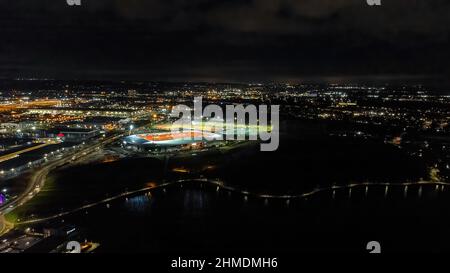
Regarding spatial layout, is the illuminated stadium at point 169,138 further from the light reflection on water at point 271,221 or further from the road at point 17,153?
the light reflection on water at point 271,221

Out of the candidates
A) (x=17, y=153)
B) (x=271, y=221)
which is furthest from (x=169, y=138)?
(x=271, y=221)

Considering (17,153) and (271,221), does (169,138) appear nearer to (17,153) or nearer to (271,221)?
(17,153)

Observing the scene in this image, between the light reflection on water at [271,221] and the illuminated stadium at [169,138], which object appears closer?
the light reflection on water at [271,221]

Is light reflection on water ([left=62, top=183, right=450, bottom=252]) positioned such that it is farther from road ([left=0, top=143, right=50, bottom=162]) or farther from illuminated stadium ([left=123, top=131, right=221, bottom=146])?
road ([left=0, top=143, right=50, bottom=162])

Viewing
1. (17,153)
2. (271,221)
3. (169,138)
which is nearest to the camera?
(271,221)

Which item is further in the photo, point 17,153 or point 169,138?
point 169,138

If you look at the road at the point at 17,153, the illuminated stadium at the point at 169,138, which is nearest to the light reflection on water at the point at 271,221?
the illuminated stadium at the point at 169,138

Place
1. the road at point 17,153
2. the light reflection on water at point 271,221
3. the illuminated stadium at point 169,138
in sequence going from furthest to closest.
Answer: the illuminated stadium at point 169,138 → the road at point 17,153 → the light reflection on water at point 271,221

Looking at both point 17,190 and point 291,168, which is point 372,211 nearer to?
point 291,168

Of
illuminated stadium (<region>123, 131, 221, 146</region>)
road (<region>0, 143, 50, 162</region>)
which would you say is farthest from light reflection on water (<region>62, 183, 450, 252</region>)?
road (<region>0, 143, 50, 162</region>)

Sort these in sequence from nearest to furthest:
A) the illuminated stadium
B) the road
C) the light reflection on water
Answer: the light reflection on water < the road < the illuminated stadium
